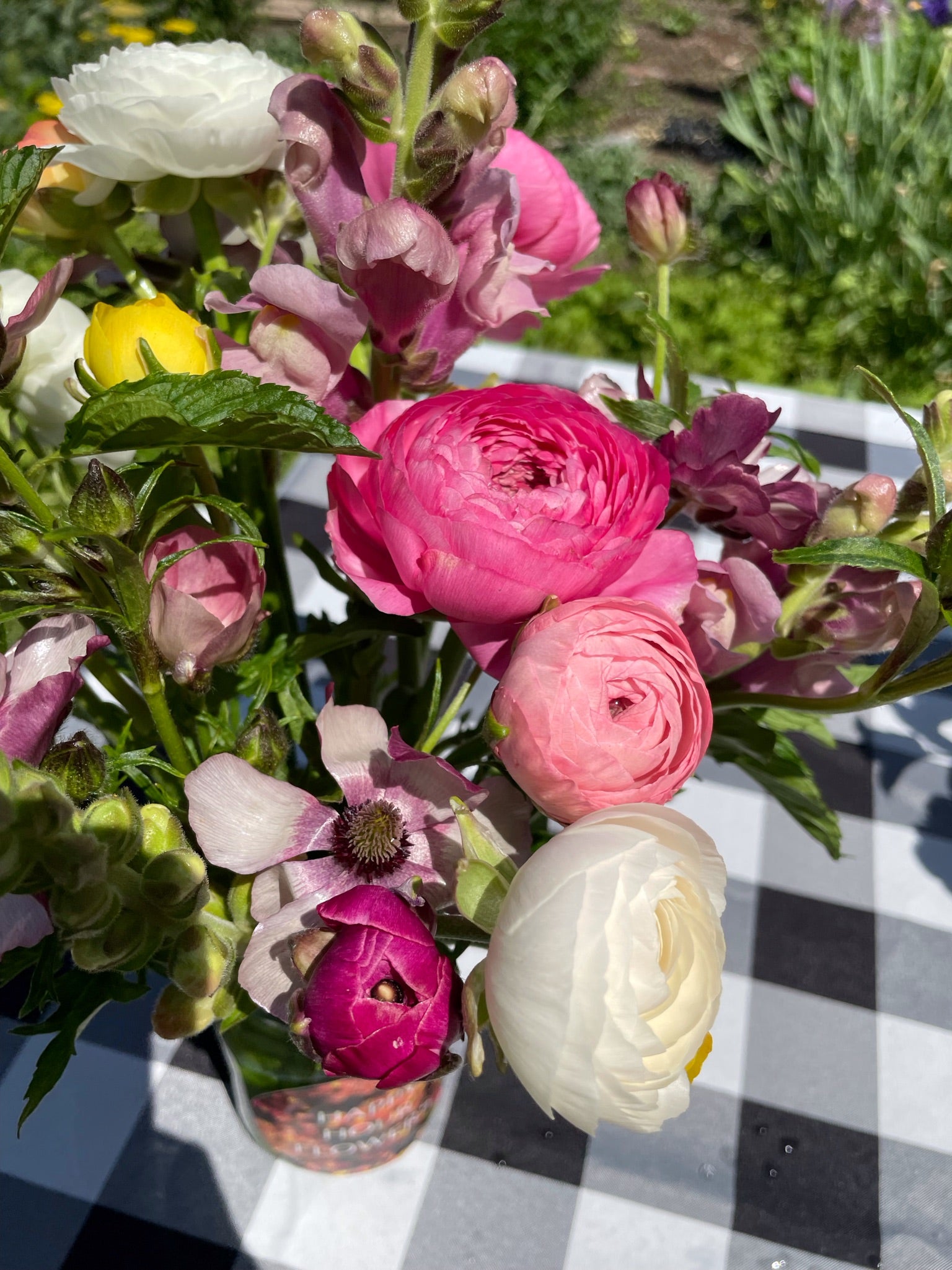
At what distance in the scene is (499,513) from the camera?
338 mm

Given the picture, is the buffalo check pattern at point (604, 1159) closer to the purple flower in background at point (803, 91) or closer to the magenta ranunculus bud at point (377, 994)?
the magenta ranunculus bud at point (377, 994)

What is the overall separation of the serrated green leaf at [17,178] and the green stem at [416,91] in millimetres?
116

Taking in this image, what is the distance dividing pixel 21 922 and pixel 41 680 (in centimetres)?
8

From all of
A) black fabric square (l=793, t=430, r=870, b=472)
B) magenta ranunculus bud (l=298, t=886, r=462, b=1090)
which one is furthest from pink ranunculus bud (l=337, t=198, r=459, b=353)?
black fabric square (l=793, t=430, r=870, b=472)

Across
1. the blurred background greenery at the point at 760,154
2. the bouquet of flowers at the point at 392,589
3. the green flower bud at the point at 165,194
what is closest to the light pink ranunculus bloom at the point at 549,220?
the bouquet of flowers at the point at 392,589

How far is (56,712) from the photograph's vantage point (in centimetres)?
33

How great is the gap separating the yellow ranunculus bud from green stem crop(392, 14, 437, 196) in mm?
93

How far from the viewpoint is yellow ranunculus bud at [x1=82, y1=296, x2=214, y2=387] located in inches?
13.9

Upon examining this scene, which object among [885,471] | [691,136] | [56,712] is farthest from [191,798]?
[691,136]

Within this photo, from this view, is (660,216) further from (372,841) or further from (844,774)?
(844,774)

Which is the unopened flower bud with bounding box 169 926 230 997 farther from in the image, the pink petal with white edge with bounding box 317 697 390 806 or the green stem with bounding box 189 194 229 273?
the green stem with bounding box 189 194 229 273

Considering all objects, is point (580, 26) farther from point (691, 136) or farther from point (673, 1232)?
point (673, 1232)

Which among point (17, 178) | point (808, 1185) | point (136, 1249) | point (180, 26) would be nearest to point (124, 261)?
point (17, 178)

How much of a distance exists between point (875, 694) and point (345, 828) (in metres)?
0.21
